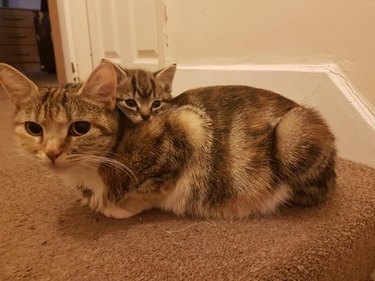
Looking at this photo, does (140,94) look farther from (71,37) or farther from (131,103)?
(71,37)

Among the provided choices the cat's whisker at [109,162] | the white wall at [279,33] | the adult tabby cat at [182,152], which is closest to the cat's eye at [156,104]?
the adult tabby cat at [182,152]

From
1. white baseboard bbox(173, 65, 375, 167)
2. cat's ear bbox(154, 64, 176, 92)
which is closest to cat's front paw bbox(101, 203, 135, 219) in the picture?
cat's ear bbox(154, 64, 176, 92)

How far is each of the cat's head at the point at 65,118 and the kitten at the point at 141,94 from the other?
0.60ft

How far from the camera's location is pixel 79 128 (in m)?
0.72

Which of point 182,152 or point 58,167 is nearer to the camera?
point 58,167

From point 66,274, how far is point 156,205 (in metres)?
0.29

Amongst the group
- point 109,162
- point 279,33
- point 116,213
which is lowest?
point 116,213

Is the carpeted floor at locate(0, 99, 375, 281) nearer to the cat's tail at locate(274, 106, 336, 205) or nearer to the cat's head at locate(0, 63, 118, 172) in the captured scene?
the cat's tail at locate(274, 106, 336, 205)

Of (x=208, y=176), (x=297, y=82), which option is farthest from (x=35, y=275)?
Result: (x=297, y=82)

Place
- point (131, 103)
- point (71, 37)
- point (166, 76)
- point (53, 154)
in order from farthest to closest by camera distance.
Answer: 1. point (71, 37)
2. point (166, 76)
3. point (131, 103)
4. point (53, 154)

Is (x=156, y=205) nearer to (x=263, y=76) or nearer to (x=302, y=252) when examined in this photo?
(x=302, y=252)

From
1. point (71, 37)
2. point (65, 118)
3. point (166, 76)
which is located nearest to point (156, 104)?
point (166, 76)

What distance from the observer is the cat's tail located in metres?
0.75

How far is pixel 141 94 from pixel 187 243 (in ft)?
1.77
